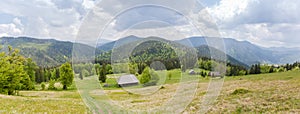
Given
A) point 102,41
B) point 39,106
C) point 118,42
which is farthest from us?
point 39,106

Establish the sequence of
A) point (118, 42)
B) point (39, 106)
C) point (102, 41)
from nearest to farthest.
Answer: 1. point (102, 41)
2. point (118, 42)
3. point (39, 106)

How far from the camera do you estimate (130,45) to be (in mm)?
12820

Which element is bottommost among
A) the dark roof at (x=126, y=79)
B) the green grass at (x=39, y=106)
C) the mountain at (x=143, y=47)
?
the green grass at (x=39, y=106)

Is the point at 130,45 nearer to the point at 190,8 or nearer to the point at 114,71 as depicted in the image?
the point at 114,71

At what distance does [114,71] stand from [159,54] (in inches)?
123

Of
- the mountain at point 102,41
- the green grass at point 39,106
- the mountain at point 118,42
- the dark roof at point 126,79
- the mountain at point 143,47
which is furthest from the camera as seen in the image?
the green grass at point 39,106

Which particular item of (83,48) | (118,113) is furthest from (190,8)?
(118,113)

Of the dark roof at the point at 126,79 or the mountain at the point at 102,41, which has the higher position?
the mountain at the point at 102,41

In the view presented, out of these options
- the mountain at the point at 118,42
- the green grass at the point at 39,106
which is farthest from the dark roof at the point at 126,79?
the green grass at the point at 39,106

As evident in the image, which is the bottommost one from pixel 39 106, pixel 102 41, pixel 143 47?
pixel 39 106

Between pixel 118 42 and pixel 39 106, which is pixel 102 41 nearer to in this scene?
pixel 118 42

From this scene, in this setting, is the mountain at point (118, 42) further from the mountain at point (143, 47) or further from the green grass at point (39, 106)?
the green grass at point (39, 106)

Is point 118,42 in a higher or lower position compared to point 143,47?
higher

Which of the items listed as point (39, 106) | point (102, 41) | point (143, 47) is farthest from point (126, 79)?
point (39, 106)
